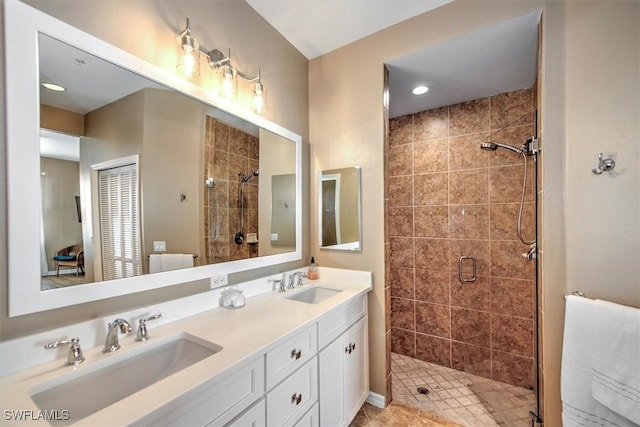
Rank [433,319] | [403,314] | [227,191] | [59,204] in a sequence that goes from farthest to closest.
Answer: [403,314]
[433,319]
[227,191]
[59,204]

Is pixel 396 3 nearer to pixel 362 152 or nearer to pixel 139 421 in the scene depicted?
pixel 362 152

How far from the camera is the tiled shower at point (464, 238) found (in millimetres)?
2314

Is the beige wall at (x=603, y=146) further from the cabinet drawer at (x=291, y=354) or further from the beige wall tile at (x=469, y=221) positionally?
the cabinet drawer at (x=291, y=354)

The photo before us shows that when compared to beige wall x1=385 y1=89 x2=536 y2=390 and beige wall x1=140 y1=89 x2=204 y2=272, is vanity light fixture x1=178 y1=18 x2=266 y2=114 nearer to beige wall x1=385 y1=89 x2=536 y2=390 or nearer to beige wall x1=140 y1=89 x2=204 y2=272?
beige wall x1=140 y1=89 x2=204 y2=272

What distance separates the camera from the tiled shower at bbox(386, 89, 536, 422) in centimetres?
231

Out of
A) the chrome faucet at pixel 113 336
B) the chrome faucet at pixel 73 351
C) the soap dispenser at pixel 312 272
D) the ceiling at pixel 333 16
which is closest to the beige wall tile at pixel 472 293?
the soap dispenser at pixel 312 272

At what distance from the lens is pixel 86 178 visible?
1.08 meters

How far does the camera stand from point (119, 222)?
1.18 m

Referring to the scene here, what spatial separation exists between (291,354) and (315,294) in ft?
2.75

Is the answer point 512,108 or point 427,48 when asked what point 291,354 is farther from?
point 512,108

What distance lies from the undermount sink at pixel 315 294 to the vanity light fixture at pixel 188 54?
1.53m

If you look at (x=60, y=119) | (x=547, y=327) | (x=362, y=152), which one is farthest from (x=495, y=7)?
(x=60, y=119)

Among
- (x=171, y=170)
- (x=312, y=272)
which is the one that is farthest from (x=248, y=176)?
(x=312, y=272)

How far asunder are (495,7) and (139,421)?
2536mm
